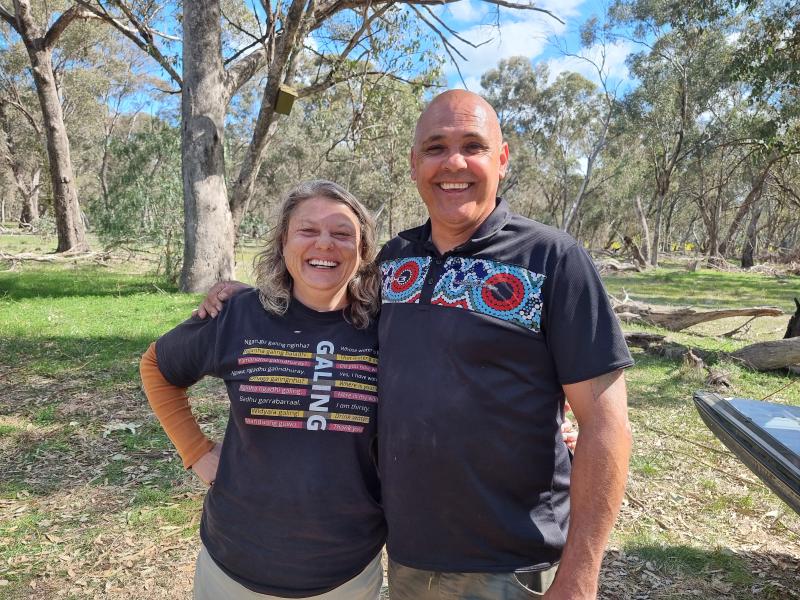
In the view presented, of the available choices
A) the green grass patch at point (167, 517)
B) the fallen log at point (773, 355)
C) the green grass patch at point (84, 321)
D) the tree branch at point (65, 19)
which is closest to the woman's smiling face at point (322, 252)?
the green grass patch at point (167, 517)

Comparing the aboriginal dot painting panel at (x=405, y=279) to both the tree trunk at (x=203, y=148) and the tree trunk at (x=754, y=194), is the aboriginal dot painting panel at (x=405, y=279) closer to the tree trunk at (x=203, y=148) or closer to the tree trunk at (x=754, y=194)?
the tree trunk at (x=203, y=148)

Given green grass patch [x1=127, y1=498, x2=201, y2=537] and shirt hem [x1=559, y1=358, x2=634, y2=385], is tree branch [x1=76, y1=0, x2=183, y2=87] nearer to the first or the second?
green grass patch [x1=127, y1=498, x2=201, y2=537]

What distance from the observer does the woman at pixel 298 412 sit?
1658mm

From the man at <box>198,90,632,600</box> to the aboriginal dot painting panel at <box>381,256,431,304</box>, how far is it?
4 centimetres

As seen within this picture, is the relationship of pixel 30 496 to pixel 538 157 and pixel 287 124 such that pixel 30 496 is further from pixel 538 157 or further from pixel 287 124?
pixel 538 157

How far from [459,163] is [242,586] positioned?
53.1 inches

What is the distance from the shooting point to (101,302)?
9.84m

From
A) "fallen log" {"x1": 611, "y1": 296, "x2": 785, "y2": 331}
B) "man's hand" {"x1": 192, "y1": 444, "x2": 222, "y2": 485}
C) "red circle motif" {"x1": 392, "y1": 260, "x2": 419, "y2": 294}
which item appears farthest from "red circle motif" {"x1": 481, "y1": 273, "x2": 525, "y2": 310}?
"fallen log" {"x1": 611, "y1": 296, "x2": 785, "y2": 331}

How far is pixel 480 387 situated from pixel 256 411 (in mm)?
657

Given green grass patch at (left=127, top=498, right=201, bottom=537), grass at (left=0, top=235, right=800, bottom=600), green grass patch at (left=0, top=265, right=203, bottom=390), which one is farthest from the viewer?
green grass patch at (left=0, top=265, right=203, bottom=390)

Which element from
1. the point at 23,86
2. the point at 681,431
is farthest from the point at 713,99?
the point at 23,86

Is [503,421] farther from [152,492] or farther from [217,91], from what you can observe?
[217,91]

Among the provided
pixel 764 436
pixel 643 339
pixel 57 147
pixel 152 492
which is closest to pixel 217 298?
pixel 152 492

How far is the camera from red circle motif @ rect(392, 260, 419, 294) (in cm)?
176
